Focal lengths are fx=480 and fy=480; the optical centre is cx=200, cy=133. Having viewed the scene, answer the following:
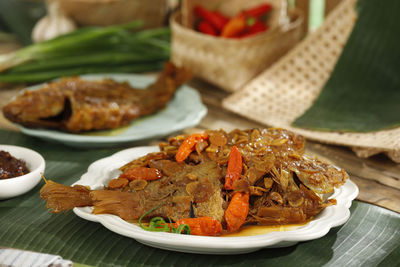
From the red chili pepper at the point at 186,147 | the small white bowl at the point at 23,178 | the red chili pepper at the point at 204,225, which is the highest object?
the red chili pepper at the point at 186,147

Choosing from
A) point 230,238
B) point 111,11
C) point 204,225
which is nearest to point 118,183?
point 204,225

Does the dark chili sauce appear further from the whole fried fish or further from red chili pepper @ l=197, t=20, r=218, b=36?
red chili pepper @ l=197, t=20, r=218, b=36

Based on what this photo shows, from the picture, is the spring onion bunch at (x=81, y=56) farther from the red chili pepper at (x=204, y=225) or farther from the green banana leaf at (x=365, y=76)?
the red chili pepper at (x=204, y=225)

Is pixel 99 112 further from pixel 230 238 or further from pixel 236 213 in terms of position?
pixel 230 238

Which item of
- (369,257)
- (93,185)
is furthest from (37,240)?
(369,257)

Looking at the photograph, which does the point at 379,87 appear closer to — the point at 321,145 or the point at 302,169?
the point at 321,145

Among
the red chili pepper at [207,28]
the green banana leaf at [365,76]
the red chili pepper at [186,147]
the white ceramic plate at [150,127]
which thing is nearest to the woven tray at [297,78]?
the green banana leaf at [365,76]

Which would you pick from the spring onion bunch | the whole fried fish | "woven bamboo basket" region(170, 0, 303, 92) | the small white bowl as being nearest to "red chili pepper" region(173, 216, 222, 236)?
the small white bowl
